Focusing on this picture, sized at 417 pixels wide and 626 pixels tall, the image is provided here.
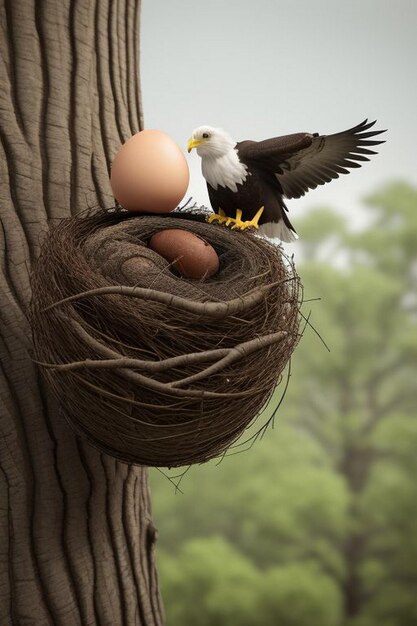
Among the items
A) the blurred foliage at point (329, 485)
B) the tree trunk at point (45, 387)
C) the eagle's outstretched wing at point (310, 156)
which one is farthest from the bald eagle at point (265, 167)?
the blurred foliage at point (329, 485)

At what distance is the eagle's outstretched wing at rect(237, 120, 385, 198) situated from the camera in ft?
3.10

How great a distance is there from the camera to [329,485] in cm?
404

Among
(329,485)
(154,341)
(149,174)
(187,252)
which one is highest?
(329,485)

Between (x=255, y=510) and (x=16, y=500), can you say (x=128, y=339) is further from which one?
(x=255, y=510)

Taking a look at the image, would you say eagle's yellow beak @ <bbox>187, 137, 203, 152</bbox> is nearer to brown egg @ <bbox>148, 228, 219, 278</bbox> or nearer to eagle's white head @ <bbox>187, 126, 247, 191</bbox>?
eagle's white head @ <bbox>187, 126, 247, 191</bbox>

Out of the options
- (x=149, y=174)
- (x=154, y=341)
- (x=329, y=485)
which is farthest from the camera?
(x=329, y=485)

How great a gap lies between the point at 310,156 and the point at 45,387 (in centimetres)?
48

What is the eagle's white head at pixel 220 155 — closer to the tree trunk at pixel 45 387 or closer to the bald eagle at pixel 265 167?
the bald eagle at pixel 265 167

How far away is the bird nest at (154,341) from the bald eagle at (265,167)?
10cm

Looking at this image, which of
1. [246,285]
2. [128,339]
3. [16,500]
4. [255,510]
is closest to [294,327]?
[246,285]

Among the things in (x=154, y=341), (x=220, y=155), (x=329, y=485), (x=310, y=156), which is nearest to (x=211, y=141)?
(x=220, y=155)

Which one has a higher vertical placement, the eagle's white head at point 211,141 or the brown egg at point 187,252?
the eagle's white head at point 211,141

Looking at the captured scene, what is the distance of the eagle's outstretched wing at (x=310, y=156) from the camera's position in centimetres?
94

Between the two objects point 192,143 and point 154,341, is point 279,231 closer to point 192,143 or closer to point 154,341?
point 192,143
